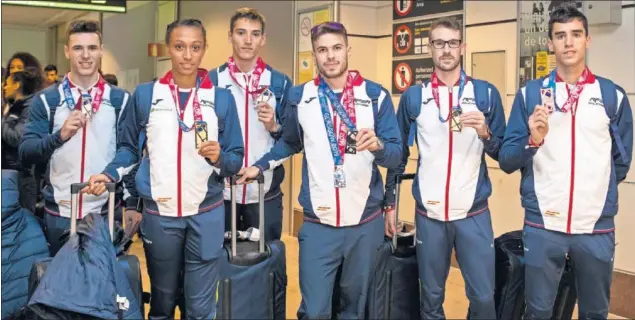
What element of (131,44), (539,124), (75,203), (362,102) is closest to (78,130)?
(75,203)

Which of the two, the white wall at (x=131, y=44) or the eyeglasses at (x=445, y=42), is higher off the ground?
the white wall at (x=131, y=44)

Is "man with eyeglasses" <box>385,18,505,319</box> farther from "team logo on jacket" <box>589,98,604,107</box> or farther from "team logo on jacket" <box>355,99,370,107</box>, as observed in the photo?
"team logo on jacket" <box>589,98,604,107</box>

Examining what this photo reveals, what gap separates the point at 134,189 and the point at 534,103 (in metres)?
2.05

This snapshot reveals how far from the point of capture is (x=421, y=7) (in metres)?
5.96

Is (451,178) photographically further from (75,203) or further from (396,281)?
(75,203)

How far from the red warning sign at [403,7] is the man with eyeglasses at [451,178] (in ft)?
9.24

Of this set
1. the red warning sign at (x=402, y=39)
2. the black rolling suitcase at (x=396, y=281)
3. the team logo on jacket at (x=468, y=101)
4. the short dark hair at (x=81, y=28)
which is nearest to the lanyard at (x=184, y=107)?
the short dark hair at (x=81, y=28)

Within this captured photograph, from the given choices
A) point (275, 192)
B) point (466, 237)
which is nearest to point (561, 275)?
point (466, 237)

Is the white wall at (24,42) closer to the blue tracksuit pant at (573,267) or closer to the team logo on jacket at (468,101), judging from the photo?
the team logo on jacket at (468,101)

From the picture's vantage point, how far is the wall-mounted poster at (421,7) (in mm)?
5707

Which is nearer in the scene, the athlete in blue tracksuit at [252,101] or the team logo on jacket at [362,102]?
the team logo on jacket at [362,102]

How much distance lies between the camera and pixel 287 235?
6887 millimetres

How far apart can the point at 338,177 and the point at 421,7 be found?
10.7ft

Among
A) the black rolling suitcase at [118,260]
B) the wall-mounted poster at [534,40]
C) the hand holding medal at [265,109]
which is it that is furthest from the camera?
the wall-mounted poster at [534,40]
